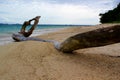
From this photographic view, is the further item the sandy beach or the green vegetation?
the green vegetation

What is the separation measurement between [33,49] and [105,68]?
8.24 ft

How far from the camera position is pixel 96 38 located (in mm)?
4730

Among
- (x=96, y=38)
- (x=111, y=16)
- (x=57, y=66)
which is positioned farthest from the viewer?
(x=111, y=16)

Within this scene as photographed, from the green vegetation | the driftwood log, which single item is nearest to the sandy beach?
the driftwood log

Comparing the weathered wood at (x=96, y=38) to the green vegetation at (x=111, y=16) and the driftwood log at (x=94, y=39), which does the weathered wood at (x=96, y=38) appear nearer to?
the driftwood log at (x=94, y=39)

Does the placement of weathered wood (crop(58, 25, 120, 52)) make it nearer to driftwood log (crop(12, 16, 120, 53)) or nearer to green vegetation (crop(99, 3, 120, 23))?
driftwood log (crop(12, 16, 120, 53))

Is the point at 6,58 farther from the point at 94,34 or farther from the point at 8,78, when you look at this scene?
the point at 94,34

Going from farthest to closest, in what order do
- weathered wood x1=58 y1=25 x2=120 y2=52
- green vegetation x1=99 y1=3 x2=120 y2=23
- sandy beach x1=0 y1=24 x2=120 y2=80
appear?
green vegetation x1=99 y1=3 x2=120 y2=23 < weathered wood x1=58 y1=25 x2=120 y2=52 < sandy beach x1=0 y1=24 x2=120 y2=80

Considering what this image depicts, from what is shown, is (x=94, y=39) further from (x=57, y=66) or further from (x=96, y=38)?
(x=57, y=66)

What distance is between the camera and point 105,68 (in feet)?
13.7

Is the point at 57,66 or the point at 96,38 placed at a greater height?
the point at 96,38

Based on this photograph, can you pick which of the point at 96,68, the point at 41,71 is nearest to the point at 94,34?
the point at 96,68

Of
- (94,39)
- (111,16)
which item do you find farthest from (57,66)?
(111,16)

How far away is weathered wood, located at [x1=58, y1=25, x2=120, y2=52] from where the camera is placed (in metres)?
4.46
